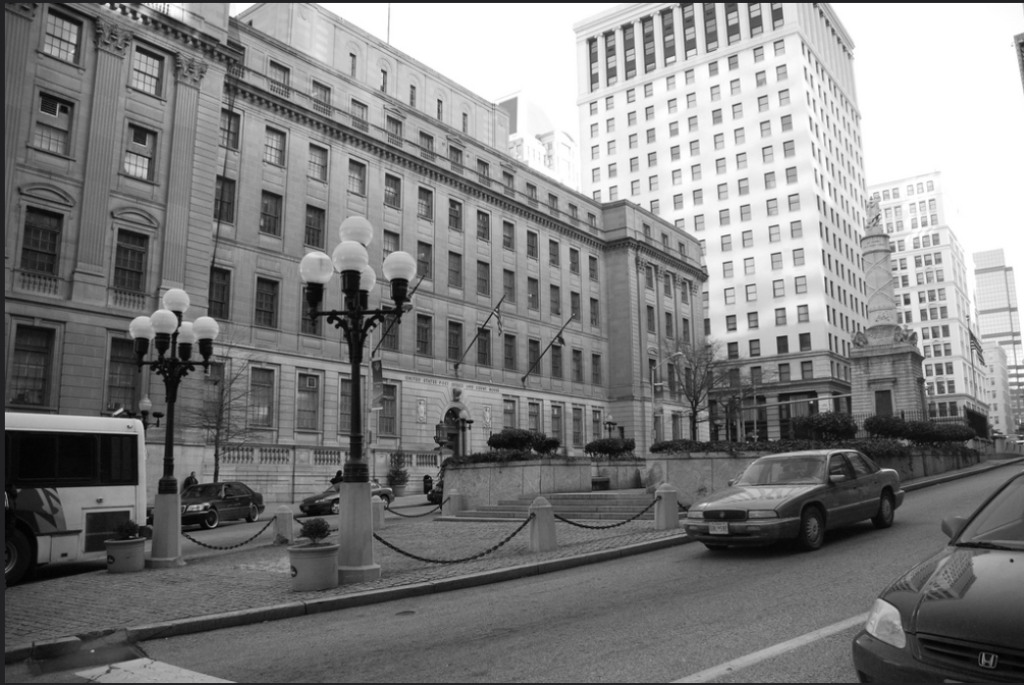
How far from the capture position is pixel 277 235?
37.5 m

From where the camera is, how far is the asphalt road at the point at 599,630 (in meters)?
5.73

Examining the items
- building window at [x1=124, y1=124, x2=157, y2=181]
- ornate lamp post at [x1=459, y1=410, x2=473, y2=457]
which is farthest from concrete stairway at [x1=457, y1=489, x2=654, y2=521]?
ornate lamp post at [x1=459, y1=410, x2=473, y2=457]

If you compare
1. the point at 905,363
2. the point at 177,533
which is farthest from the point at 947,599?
the point at 905,363

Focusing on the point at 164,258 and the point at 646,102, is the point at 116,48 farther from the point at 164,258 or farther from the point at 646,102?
the point at 646,102

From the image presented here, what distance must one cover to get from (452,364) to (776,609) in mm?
38937

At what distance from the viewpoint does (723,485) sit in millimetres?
20031

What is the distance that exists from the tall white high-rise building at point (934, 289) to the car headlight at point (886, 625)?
11611cm

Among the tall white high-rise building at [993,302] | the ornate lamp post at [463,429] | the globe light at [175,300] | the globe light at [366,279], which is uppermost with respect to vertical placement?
the tall white high-rise building at [993,302]

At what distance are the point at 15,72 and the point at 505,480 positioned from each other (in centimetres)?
2421

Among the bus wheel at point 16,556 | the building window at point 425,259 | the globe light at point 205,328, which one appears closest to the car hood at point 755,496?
the globe light at point 205,328

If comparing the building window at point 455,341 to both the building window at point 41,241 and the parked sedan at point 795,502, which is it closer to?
the building window at point 41,241

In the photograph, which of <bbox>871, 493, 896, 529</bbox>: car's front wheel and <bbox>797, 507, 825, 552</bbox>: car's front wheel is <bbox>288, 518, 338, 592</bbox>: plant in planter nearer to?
<bbox>797, 507, 825, 552</bbox>: car's front wheel

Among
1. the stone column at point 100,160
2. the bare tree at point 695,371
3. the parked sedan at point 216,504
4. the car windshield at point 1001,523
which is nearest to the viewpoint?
the car windshield at point 1001,523

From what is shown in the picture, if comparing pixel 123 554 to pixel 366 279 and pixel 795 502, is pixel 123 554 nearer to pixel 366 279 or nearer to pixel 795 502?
pixel 366 279
